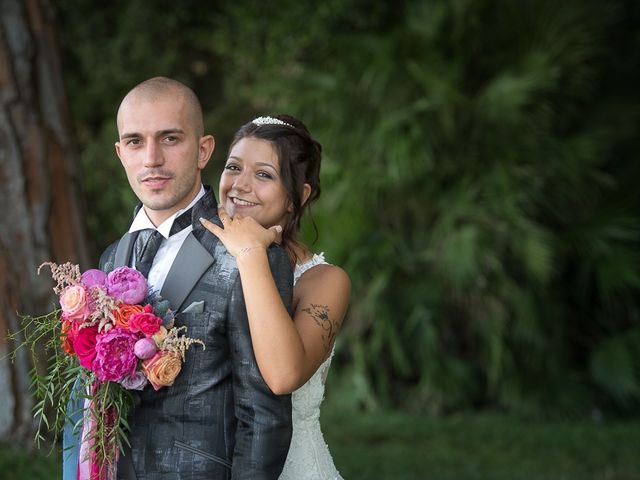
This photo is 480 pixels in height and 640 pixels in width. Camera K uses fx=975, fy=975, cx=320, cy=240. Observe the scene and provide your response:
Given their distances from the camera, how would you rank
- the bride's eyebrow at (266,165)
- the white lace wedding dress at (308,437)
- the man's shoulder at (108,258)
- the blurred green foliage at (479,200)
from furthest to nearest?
the blurred green foliage at (479,200)
the white lace wedding dress at (308,437)
the bride's eyebrow at (266,165)
the man's shoulder at (108,258)

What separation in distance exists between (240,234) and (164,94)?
1.46 feet

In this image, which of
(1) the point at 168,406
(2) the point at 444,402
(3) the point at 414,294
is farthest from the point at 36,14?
(2) the point at 444,402

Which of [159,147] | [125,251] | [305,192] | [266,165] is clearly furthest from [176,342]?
[305,192]

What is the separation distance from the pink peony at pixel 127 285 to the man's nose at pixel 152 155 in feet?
0.99

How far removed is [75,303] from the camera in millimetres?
2541

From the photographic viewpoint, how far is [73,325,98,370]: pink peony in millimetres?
2533

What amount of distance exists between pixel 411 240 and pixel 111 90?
13.7 ft

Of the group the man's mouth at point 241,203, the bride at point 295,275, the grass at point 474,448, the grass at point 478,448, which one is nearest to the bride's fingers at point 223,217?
the bride at point 295,275

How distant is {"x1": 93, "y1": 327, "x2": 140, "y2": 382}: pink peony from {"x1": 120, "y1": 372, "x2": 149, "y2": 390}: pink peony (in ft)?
0.05

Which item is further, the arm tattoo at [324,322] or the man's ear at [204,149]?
the arm tattoo at [324,322]

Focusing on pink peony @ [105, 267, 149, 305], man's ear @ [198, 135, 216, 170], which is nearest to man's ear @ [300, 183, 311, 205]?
man's ear @ [198, 135, 216, 170]

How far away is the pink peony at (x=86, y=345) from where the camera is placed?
2533mm

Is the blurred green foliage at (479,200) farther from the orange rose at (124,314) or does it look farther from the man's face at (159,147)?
the orange rose at (124,314)

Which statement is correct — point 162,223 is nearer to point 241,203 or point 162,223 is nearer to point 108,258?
point 108,258
